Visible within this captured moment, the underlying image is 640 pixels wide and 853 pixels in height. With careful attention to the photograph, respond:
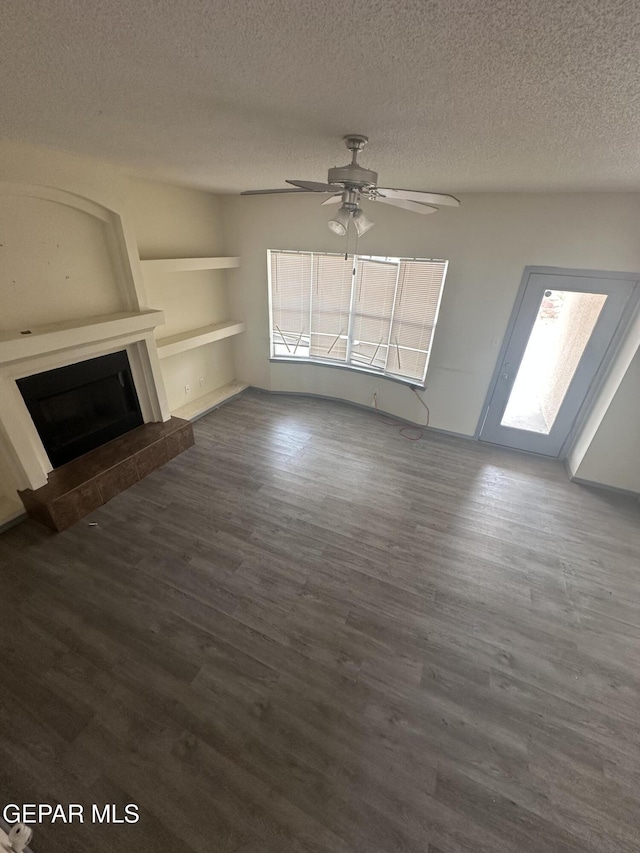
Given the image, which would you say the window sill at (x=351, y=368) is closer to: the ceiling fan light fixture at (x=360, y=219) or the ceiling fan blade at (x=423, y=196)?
the ceiling fan light fixture at (x=360, y=219)

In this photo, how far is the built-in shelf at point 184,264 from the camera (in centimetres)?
367

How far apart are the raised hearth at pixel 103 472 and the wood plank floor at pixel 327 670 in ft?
0.54

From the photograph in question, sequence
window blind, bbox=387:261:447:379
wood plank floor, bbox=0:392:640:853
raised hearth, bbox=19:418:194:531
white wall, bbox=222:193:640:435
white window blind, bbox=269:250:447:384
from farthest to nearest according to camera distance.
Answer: white window blind, bbox=269:250:447:384, window blind, bbox=387:261:447:379, white wall, bbox=222:193:640:435, raised hearth, bbox=19:418:194:531, wood plank floor, bbox=0:392:640:853

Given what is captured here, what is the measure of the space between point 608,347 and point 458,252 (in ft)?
6.14

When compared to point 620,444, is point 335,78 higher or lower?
higher

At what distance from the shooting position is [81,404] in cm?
333

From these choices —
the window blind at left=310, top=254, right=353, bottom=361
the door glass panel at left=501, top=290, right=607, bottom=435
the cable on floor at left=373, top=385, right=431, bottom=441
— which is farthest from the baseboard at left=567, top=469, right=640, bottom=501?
the window blind at left=310, top=254, right=353, bottom=361

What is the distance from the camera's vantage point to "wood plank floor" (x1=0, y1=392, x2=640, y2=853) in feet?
5.09

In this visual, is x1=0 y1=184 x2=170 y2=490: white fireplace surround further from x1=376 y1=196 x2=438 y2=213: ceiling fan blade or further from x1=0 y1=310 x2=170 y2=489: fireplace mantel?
x1=376 y1=196 x2=438 y2=213: ceiling fan blade

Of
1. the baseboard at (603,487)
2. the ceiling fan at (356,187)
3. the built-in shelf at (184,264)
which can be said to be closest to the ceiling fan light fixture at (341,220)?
the ceiling fan at (356,187)

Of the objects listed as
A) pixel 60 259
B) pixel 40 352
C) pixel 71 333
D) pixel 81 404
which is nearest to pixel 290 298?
pixel 60 259

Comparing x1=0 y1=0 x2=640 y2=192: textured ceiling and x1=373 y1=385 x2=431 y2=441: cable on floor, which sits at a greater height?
x1=0 y1=0 x2=640 y2=192: textured ceiling

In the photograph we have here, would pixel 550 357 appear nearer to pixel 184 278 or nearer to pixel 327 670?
pixel 327 670

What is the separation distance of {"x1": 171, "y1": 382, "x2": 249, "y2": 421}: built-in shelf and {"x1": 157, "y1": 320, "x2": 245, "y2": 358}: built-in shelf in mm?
841
